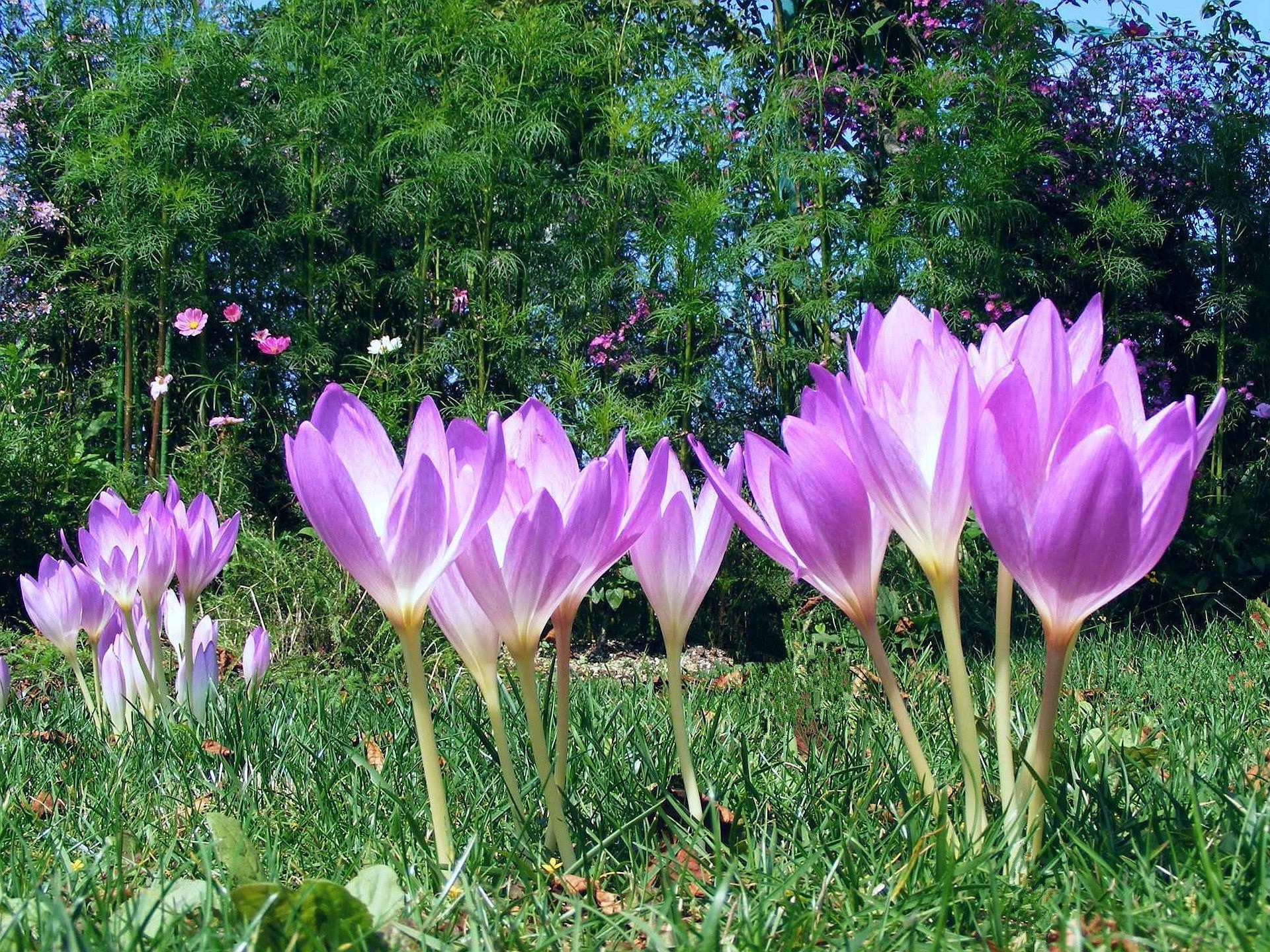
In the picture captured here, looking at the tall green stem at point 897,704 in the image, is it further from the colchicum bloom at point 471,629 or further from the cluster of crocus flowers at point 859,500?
the colchicum bloom at point 471,629

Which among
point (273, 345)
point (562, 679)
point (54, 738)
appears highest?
point (273, 345)

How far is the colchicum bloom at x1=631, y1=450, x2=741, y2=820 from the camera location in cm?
92

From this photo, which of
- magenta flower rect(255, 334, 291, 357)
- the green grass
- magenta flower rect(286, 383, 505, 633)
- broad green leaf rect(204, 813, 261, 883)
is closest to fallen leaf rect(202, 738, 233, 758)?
the green grass

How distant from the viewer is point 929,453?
76 cm

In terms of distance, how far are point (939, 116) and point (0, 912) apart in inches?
202

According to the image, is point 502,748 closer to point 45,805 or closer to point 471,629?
point 471,629

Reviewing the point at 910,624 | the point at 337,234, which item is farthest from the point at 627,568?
the point at 337,234

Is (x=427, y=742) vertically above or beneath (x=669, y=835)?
above

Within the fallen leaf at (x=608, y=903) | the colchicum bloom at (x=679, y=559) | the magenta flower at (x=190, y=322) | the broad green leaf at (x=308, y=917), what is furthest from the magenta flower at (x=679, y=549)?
the magenta flower at (x=190, y=322)

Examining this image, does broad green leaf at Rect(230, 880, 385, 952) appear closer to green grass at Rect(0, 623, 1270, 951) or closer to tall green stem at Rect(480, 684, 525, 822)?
green grass at Rect(0, 623, 1270, 951)

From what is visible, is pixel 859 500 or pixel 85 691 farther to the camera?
pixel 85 691

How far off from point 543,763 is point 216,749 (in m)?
0.86

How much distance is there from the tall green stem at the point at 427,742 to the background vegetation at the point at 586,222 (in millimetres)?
3987

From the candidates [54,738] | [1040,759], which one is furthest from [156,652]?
[1040,759]
